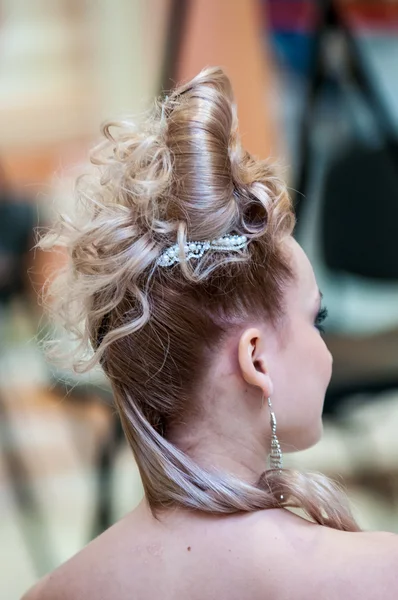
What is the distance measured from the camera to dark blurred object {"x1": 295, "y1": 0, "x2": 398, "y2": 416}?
1638 millimetres

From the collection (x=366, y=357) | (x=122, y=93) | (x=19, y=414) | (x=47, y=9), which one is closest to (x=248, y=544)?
(x=366, y=357)

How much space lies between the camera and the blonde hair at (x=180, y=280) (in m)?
0.67

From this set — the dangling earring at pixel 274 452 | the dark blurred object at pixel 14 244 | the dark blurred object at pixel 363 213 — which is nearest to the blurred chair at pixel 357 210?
the dark blurred object at pixel 363 213

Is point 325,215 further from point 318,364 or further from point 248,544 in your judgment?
point 248,544

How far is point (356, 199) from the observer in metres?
1.89

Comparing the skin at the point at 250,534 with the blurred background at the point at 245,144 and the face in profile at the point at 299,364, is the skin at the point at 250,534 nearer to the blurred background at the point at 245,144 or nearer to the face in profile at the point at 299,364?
the face in profile at the point at 299,364

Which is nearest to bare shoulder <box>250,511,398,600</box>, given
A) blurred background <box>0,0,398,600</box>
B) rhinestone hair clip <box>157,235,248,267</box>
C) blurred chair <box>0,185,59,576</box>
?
rhinestone hair clip <box>157,235,248,267</box>

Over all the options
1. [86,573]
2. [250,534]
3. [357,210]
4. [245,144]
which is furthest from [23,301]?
[250,534]

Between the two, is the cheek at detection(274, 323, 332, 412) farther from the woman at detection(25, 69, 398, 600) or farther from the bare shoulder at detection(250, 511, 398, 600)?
the bare shoulder at detection(250, 511, 398, 600)

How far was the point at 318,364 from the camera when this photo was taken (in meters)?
0.74

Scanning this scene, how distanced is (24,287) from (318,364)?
1332 mm

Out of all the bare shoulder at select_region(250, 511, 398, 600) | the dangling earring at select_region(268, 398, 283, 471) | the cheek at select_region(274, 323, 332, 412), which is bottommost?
the bare shoulder at select_region(250, 511, 398, 600)

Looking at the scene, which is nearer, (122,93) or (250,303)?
(250,303)

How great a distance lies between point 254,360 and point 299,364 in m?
0.05
